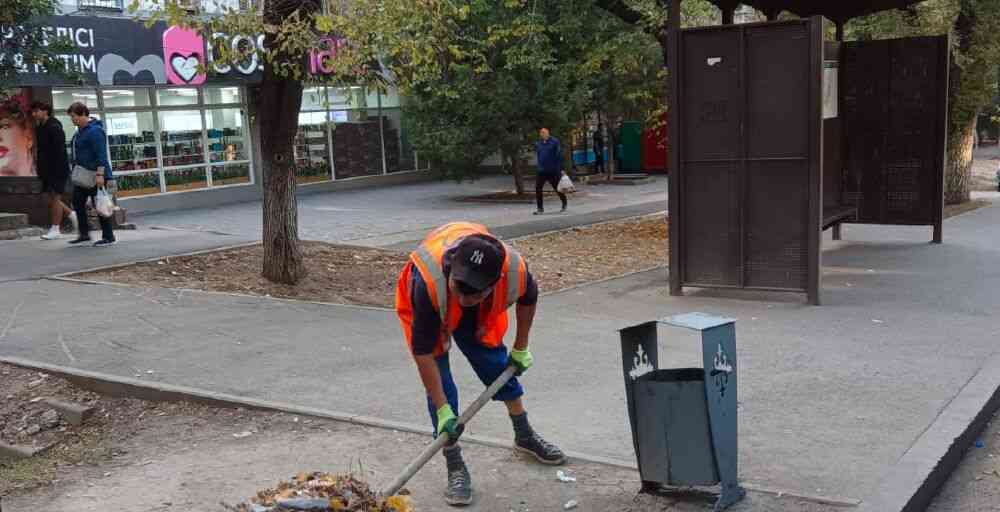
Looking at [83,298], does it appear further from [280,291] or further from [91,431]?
[91,431]

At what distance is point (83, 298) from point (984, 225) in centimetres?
1242

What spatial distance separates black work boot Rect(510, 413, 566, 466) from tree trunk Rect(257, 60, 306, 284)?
5.55m

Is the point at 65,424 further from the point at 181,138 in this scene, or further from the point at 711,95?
the point at 181,138

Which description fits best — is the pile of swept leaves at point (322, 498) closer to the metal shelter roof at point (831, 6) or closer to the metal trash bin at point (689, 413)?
the metal trash bin at point (689, 413)

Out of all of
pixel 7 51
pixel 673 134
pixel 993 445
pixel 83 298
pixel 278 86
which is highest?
pixel 7 51

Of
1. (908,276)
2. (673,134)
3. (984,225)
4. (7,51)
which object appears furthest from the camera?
(984,225)

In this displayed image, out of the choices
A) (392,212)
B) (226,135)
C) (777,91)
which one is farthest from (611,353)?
(226,135)

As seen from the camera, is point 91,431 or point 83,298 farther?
point 83,298

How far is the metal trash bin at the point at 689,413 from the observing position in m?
4.29

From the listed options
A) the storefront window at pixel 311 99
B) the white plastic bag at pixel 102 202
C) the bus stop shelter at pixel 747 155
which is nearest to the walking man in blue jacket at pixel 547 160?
the bus stop shelter at pixel 747 155

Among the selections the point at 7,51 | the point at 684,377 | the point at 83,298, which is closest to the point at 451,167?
the point at 7,51

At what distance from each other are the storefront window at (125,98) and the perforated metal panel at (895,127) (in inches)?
548

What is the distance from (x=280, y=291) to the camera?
9820mm

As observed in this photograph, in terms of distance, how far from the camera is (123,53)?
709 inches
